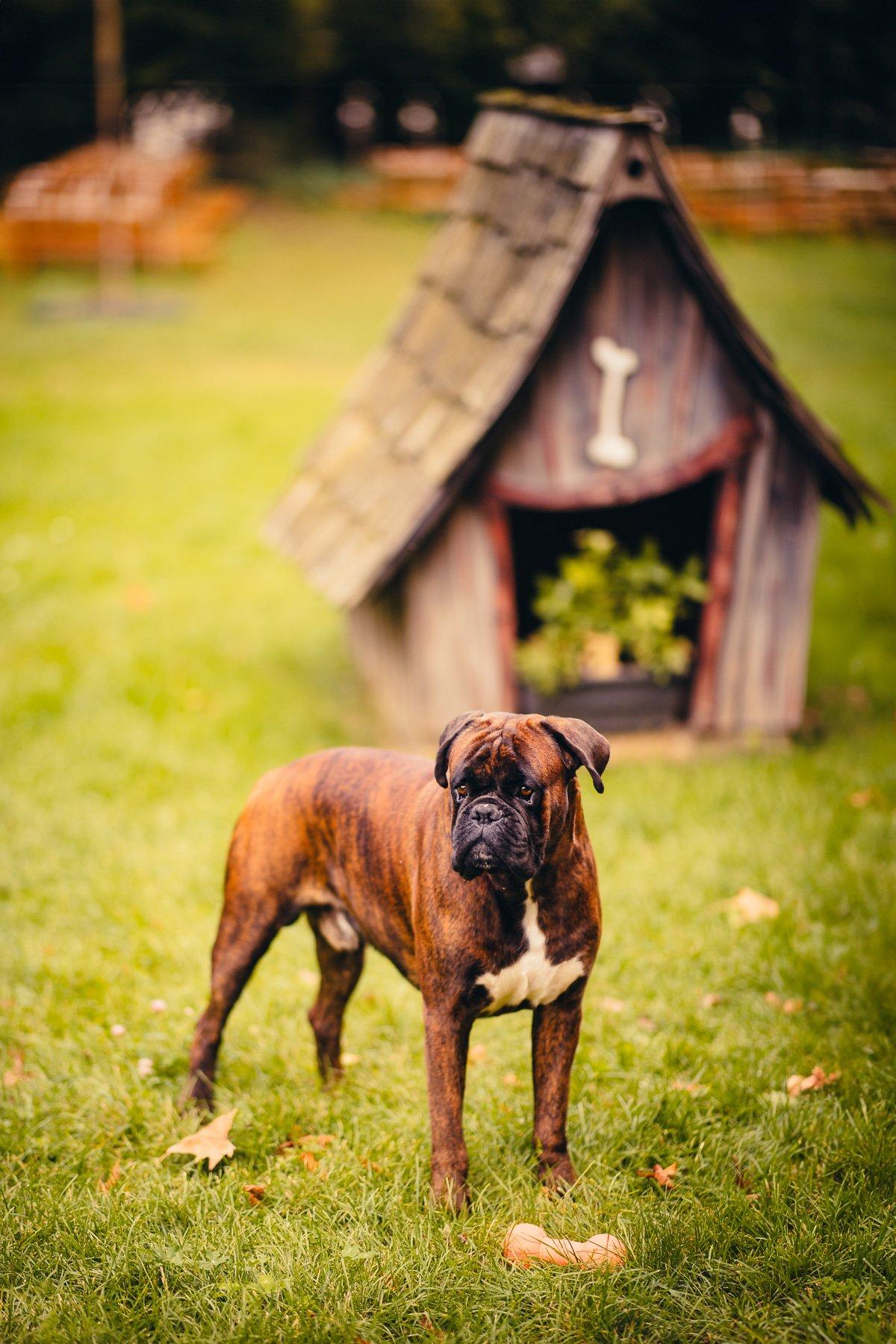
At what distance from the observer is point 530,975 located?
342cm

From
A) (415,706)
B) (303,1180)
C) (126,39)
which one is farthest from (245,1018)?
(126,39)

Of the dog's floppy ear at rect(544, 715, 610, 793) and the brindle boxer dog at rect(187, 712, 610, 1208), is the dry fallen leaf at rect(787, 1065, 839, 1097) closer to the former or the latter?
the brindle boxer dog at rect(187, 712, 610, 1208)

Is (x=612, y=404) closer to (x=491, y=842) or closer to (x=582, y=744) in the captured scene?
(x=582, y=744)

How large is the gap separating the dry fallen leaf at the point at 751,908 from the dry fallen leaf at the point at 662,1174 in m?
1.73

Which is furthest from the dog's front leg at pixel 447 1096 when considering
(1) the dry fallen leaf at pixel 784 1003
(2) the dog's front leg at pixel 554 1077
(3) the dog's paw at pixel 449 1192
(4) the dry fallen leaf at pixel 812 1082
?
(1) the dry fallen leaf at pixel 784 1003

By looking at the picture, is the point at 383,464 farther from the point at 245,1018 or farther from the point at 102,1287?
the point at 102,1287

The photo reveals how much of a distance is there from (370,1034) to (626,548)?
15.4 ft

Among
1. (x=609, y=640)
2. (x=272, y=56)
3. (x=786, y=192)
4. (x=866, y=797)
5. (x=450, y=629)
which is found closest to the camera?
(x=866, y=797)

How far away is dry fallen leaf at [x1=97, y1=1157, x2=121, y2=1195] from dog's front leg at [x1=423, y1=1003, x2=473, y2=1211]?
1.04m

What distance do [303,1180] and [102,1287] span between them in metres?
0.67

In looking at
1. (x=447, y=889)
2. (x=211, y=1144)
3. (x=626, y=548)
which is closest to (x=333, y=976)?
(x=211, y=1144)

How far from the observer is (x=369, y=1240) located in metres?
3.54

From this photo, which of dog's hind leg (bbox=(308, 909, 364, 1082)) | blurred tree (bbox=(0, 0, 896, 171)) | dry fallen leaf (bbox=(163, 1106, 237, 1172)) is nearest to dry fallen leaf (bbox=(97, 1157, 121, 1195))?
dry fallen leaf (bbox=(163, 1106, 237, 1172))

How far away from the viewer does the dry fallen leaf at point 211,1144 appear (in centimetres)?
397
